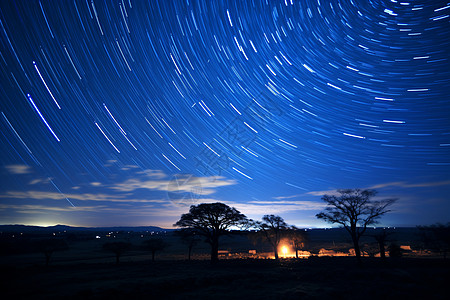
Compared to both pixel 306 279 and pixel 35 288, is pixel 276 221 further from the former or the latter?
pixel 35 288

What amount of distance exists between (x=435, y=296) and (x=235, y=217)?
25.3 m

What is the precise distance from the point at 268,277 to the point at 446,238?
112 feet

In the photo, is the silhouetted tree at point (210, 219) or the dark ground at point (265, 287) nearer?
the dark ground at point (265, 287)

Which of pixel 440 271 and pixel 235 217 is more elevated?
pixel 235 217

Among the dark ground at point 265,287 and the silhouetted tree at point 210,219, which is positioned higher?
the silhouetted tree at point 210,219

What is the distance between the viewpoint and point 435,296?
49.2 ft

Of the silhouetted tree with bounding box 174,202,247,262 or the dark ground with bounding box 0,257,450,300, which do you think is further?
the silhouetted tree with bounding box 174,202,247,262

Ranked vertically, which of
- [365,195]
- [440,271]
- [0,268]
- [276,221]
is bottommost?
[0,268]

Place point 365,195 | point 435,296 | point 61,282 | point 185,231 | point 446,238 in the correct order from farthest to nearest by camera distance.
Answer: point 185,231, point 446,238, point 365,195, point 61,282, point 435,296

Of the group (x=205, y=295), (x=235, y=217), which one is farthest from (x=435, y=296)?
(x=235, y=217)

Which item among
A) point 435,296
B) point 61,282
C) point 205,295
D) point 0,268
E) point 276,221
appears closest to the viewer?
point 435,296

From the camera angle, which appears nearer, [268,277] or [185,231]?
[268,277]

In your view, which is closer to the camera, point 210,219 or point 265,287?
point 265,287

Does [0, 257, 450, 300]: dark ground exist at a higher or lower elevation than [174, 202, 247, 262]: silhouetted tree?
lower
